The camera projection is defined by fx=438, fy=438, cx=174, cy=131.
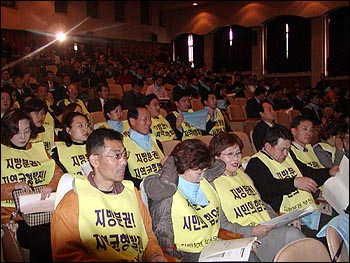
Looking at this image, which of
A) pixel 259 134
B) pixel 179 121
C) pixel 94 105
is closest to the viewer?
pixel 259 134

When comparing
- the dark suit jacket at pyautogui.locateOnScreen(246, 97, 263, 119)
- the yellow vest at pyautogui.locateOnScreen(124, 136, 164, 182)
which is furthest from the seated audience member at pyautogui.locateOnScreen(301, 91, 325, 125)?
the yellow vest at pyautogui.locateOnScreen(124, 136, 164, 182)

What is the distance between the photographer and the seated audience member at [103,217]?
66.6 inches

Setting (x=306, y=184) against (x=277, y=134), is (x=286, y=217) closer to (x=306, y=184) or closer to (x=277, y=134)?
(x=306, y=184)

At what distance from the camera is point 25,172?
2.62 meters

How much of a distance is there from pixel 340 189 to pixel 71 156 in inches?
77.1

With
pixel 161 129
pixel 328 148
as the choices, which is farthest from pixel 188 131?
pixel 328 148

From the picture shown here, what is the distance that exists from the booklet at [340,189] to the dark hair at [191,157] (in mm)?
577

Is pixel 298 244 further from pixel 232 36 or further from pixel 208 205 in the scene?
pixel 232 36

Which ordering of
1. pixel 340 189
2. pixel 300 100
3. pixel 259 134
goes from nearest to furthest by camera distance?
pixel 340 189, pixel 259 134, pixel 300 100

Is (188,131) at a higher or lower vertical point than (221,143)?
lower

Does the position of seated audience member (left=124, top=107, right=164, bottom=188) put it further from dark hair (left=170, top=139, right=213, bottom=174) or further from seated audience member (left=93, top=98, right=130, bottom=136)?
dark hair (left=170, top=139, right=213, bottom=174)

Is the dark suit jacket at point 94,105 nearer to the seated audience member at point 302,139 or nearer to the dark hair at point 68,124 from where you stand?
the dark hair at point 68,124

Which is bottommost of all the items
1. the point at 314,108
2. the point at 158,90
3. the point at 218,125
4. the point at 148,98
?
the point at 218,125

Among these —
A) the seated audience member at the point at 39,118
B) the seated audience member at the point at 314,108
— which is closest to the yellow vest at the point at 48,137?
the seated audience member at the point at 39,118
